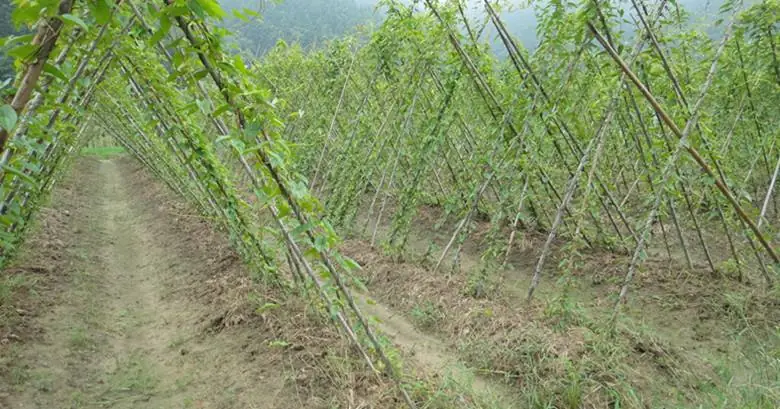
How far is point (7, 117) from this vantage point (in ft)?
3.51

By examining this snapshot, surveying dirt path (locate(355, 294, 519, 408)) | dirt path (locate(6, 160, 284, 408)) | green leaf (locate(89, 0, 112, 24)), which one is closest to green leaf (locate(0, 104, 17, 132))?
green leaf (locate(89, 0, 112, 24))

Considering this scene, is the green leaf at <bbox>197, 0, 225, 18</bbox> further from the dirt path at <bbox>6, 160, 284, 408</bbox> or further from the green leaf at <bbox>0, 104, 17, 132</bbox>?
the dirt path at <bbox>6, 160, 284, 408</bbox>

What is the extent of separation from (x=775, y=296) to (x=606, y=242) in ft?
5.99

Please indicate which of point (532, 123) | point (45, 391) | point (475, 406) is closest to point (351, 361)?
point (475, 406)

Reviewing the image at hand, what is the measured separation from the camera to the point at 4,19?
26.1 metres

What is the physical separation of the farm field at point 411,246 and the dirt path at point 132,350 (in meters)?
0.03

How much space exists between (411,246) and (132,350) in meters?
4.24

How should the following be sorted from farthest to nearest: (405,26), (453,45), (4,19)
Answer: (4,19), (405,26), (453,45)

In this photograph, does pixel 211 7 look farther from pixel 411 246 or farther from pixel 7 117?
pixel 411 246

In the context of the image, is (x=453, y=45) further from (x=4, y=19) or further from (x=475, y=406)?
(x=4, y=19)

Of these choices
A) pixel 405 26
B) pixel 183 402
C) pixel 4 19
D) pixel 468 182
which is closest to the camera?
pixel 183 402

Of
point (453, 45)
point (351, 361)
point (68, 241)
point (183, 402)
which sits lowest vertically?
point (68, 241)

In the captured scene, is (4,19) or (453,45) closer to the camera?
(453,45)

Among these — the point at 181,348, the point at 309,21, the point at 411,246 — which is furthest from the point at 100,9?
the point at 309,21
